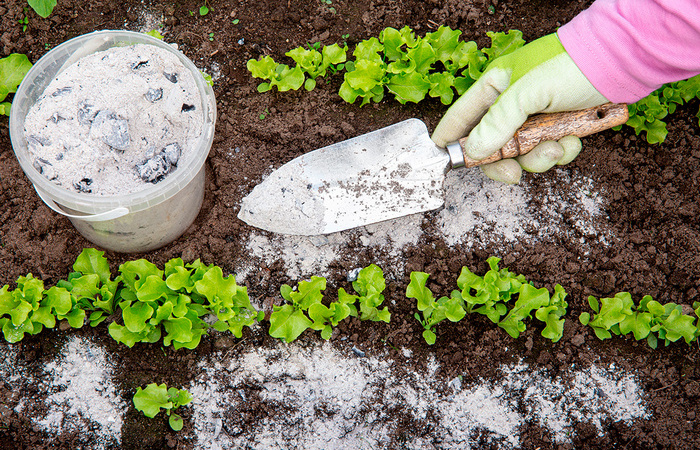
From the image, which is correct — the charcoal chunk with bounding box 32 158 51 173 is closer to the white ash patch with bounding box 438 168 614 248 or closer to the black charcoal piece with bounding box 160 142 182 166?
the black charcoal piece with bounding box 160 142 182 166

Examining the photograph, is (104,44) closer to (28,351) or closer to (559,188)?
(28,351)

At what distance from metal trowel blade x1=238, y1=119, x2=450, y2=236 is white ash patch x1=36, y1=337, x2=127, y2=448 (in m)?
0.85

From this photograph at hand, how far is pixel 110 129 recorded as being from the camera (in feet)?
6.08


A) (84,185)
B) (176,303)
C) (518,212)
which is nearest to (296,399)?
(176,303)

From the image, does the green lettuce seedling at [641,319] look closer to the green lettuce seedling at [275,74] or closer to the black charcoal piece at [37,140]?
the green lettuce seedling at [275,74]

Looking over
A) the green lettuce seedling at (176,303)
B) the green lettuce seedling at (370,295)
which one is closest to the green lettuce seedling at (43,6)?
the green lettuce seedling at (176,303)

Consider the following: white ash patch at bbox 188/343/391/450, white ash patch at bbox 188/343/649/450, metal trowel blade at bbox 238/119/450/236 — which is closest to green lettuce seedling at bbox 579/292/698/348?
white ash patch at bbox 188/343/649/450

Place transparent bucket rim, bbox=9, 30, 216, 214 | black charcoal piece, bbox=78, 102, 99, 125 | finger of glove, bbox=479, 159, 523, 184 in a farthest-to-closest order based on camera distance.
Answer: finger of glove, bbox=479, 159, 523, 184 < black charcoal piece, bbox=78, 102, 99, 125 < transparent bucket rim, bbox=9, 30, 216, 214

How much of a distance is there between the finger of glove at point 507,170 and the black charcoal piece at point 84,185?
5.16 ft

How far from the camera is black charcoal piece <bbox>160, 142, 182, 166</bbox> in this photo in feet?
6.28

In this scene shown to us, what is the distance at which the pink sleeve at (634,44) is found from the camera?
1.80 m

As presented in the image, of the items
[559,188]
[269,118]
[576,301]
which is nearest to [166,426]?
[269,118]

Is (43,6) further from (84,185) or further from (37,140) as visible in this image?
(84,185)

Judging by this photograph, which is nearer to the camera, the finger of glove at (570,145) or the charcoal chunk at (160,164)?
the charcoal chunk at (160,164)
